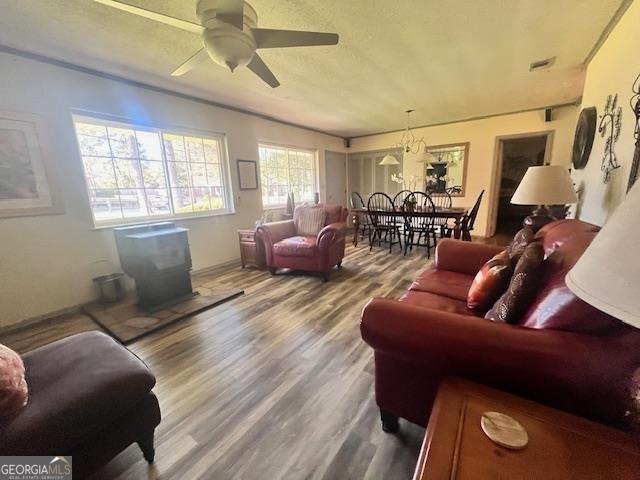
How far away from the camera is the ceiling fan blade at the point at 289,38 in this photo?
1.57 m

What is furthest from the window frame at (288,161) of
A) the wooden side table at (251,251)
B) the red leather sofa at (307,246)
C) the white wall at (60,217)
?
the white wall at (60,217)

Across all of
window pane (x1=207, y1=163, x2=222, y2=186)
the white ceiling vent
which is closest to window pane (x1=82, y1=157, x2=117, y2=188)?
window pane (x1=207, y1=163, x2=222, y2=186)

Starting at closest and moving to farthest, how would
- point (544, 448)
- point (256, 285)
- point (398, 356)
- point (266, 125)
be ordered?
1. point (544, 448)
2. point (398, 356)
3. point (256, 285)
4. point (266, 125)

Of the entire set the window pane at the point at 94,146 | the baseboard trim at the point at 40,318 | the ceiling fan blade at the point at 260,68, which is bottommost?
the baseboard trim at the point at 40,318

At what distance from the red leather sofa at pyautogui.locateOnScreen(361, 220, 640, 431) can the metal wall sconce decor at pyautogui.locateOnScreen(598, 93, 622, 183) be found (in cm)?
130

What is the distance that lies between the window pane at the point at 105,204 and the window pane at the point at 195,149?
1.10 metres

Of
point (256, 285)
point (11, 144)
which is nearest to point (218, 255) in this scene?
point (256, 285)

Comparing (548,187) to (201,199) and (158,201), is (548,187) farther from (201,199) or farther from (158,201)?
(158,201)

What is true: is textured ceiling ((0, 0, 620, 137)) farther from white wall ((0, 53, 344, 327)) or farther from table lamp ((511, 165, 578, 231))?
table lamp ((511, 165, 578, 231))

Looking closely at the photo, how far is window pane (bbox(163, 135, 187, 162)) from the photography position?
348 cm

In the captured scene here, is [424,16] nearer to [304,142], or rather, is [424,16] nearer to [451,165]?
[304,142]

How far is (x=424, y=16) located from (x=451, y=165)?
169 inches

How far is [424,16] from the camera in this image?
201 cm

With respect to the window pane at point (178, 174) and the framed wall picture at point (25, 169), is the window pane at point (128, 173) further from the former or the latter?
the framed wall picture at point (25, 169)
